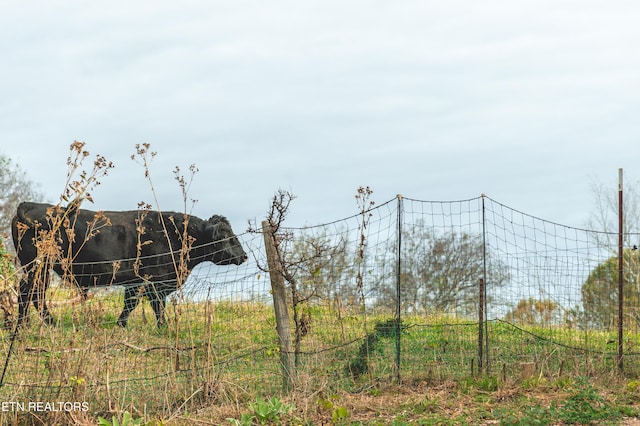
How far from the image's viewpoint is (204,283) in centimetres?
793

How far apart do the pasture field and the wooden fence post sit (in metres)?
0.13

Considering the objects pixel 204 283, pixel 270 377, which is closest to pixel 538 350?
pixel 270 377

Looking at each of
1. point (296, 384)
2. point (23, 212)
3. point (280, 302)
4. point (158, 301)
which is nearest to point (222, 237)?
point (158, 301)

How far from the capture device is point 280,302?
7.95 metres

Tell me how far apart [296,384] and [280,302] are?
85 centimetres

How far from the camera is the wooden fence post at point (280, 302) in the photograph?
Answer: 7867 millimetres

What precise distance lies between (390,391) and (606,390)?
2.26m

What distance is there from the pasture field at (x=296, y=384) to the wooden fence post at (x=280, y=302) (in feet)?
0.42

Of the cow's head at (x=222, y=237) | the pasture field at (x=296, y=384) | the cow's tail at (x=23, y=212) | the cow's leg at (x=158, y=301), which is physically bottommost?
the pasture field at (x=296, y=384)

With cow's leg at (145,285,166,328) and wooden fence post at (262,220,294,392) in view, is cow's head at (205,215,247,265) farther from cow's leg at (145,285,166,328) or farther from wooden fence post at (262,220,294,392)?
wooden fence post at (262,220,294,392)

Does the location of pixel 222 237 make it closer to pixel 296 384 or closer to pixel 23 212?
pixel 23 212

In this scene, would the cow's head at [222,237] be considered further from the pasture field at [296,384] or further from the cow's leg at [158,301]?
the pasture field at [296,384]

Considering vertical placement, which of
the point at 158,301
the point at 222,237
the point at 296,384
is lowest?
the point at 296,384

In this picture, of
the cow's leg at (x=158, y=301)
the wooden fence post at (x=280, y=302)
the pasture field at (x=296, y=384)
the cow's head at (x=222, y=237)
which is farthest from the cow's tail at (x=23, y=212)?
the wooden fence post at (x=280, y=302)
